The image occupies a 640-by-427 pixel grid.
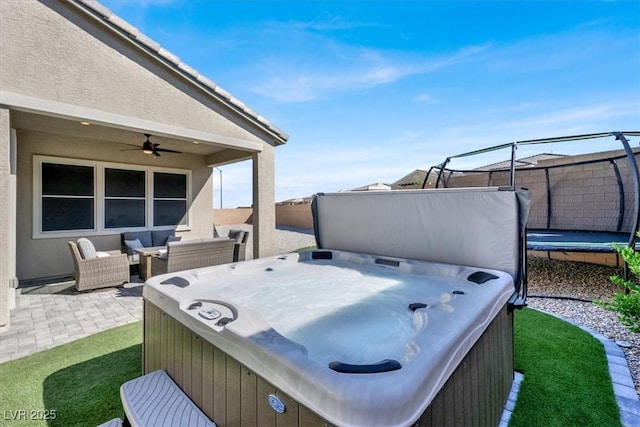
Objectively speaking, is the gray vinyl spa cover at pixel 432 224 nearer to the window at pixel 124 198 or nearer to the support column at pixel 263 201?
the support column at pixel 263 201

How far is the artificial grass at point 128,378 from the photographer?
2391mm

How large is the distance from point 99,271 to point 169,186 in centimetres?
381

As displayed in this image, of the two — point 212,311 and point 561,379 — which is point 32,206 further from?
point 561,379

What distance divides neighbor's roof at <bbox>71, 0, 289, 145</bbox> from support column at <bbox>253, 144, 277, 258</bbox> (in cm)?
59

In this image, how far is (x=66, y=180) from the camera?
23.4 ft

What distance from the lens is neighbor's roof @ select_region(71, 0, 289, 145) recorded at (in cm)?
463

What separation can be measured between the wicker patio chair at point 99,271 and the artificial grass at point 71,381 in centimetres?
227

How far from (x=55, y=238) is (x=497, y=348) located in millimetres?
8949

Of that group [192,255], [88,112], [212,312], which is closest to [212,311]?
[212,312]

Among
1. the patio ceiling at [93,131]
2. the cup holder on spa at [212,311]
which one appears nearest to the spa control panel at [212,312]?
the cup holder on spa at [212,311]

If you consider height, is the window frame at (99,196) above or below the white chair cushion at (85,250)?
above

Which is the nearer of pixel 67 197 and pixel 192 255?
pixel 192 255

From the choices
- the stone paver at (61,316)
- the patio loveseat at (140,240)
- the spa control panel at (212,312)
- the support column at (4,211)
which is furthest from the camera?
the patio loveseat at (140,240)

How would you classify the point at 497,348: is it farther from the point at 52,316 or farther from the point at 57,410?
the point at 52,316
